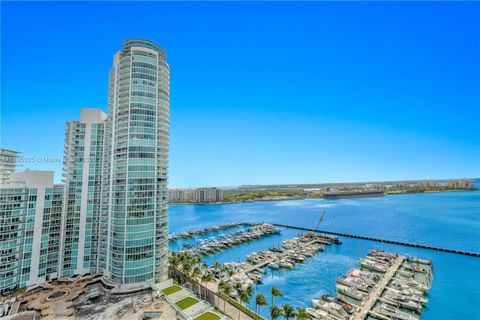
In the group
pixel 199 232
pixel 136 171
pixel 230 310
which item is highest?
pixel 136 171

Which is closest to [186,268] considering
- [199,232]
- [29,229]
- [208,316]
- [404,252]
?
[208,316]

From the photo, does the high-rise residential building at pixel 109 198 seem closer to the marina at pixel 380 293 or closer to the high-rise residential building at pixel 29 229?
the high-rise residential building at pixel 29 229

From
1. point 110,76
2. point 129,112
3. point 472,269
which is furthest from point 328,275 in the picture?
point 110,76

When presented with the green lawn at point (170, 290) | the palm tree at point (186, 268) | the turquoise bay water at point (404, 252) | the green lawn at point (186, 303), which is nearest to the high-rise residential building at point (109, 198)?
the green lawn at point (170, 290)

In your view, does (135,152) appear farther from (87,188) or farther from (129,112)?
(87,188)

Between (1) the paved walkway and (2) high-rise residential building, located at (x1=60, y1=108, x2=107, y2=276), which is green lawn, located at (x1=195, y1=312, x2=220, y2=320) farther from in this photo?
(2) high-rise residential building, located at (x1=60, y1=108, x2=107, y2=276)

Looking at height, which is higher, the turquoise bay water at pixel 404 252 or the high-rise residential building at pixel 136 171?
the high-rise residential building at pixel 136 171

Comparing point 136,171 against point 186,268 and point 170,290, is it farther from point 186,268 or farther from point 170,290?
point 186,268
